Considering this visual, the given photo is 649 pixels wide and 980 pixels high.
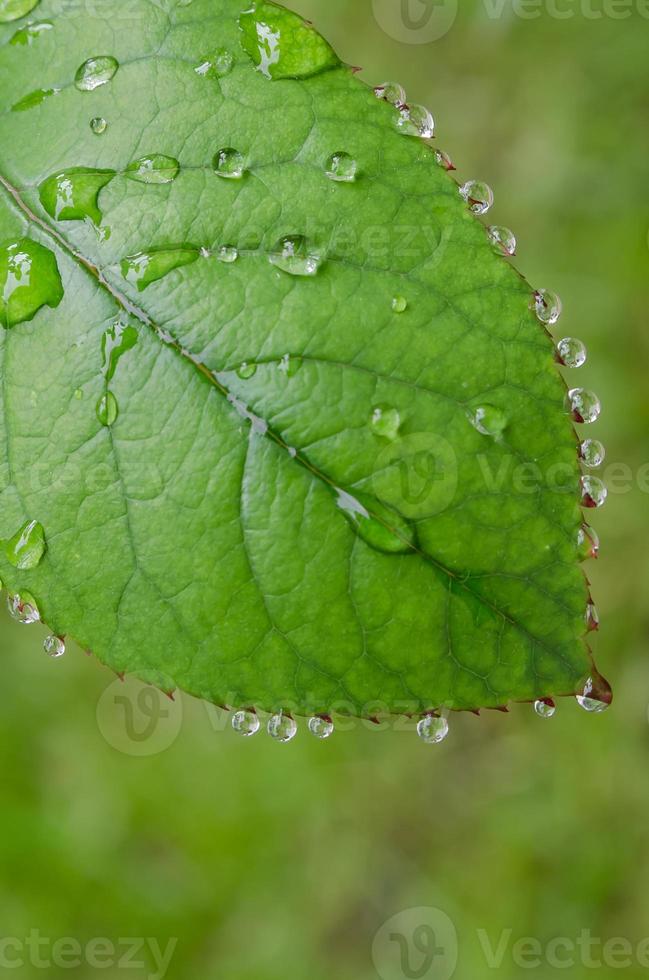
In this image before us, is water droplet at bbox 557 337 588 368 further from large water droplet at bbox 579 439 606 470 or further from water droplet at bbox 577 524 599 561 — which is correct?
water droplet at bbox 577 524 599 561

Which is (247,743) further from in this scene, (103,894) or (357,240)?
(357,240)

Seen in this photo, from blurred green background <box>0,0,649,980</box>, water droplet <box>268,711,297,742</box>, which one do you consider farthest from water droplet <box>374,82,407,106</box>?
blurred green background <box>0,0,649,980</box>

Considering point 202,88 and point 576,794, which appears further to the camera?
point 576,794

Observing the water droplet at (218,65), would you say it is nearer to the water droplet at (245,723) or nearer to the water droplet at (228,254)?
the water droplet at (228,254)

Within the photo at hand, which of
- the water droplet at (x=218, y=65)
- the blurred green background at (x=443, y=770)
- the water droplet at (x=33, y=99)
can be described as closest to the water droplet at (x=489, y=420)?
the water droplet at (x=218, y=65)

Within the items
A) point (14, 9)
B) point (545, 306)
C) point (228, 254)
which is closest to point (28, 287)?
point (228, 254)

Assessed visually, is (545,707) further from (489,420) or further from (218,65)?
(218,65)

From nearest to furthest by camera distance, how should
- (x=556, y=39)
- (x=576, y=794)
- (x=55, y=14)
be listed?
(x=55, y=14) → (x=576, y=794) → (x=556, y=39)

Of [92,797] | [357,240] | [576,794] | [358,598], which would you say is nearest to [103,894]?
[92,797]
